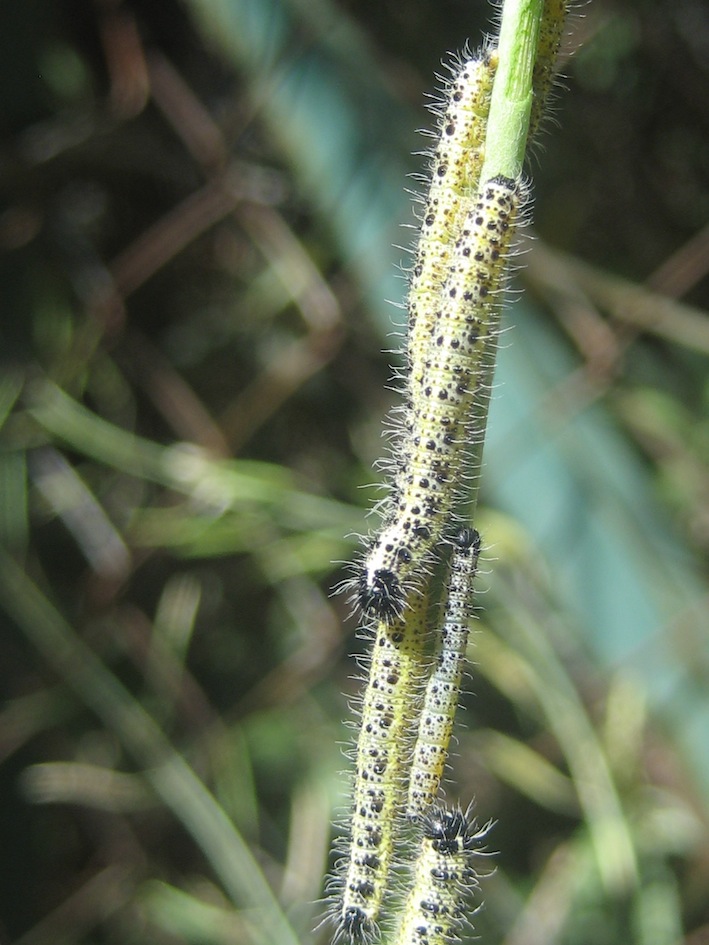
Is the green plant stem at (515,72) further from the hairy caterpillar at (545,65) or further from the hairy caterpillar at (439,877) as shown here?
the hairy caterpillar at (439,877)

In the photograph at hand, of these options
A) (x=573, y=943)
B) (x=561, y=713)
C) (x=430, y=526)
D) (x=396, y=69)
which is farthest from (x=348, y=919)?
(x=396, y=69)

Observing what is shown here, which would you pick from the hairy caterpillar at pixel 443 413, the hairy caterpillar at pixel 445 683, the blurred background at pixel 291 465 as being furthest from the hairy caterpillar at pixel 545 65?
the blurred background at pixel 291 465

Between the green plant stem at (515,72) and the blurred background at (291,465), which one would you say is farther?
the blurred background at (291,465)

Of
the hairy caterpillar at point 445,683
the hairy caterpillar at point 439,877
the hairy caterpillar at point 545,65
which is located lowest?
the hairy caterpillar at point 439,877

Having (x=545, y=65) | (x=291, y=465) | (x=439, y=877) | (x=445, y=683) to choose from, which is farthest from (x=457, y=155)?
(x=291, y=465)

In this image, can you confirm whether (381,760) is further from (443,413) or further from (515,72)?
(515,72)
